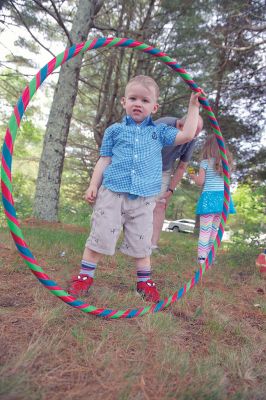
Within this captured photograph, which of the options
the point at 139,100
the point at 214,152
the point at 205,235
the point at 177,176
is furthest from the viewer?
the point at 177,176

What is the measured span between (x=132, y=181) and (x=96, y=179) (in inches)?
13.0

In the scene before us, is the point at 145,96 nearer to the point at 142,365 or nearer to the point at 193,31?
the point at 142,365

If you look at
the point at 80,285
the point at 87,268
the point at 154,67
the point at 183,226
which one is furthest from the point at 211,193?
the point at 183,226

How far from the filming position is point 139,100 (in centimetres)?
287

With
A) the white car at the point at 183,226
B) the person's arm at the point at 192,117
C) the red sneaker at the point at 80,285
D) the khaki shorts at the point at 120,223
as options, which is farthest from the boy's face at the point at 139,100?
the white car at the point at 183,226

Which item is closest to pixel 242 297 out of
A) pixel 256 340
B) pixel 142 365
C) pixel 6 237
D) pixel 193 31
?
pixel 256 340

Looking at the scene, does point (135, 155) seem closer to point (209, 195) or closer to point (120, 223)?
point (120, 223)

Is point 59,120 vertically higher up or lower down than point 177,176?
higher up

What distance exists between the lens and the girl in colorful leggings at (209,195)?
4273 millimetres

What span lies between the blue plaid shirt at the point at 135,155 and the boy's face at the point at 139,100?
70 mm

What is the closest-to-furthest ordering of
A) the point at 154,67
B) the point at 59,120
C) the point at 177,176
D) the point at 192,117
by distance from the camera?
1. the point at 192,117
2. the point at 177,176
3. the point at 59,120
4. the point at 154,67

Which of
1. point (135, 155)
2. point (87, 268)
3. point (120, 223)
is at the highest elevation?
point (135, 155)

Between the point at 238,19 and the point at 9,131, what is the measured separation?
9.42 m

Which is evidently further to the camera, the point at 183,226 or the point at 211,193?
the point at 183,226
